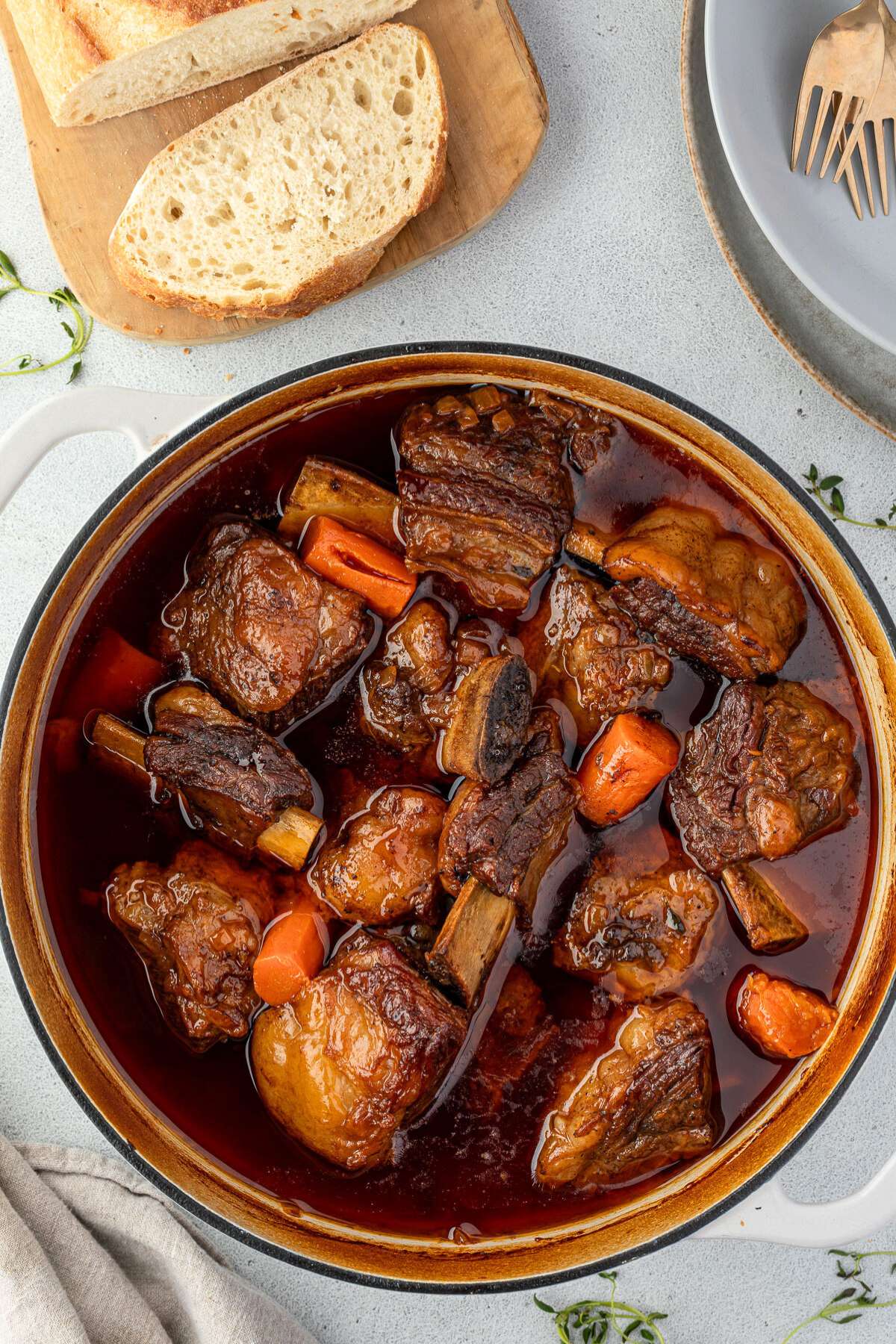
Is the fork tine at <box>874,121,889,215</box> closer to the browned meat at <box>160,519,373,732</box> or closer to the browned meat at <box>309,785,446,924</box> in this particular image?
the browned meat at <box>160,519,373,732</box>

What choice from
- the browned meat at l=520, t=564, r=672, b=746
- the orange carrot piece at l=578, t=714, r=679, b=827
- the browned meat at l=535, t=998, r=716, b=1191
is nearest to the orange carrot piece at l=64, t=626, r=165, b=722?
the browned meat at l=520, t=564, r=672, b=746

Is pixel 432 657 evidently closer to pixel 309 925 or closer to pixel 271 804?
pixel 271 804

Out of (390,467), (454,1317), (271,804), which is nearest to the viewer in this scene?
(271,804)

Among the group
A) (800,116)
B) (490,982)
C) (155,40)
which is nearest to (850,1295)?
(490,982)

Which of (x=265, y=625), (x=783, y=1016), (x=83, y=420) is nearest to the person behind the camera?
(x=83, y=420)

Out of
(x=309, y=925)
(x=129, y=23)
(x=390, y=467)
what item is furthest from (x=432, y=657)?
(x=129, y=23)

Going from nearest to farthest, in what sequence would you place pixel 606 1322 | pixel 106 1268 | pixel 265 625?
pixel 265 625 < pixel 106 1268 < pixel 606 1322

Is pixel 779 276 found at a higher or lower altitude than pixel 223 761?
higher

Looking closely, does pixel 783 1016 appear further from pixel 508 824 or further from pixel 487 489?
pixel 487 489
